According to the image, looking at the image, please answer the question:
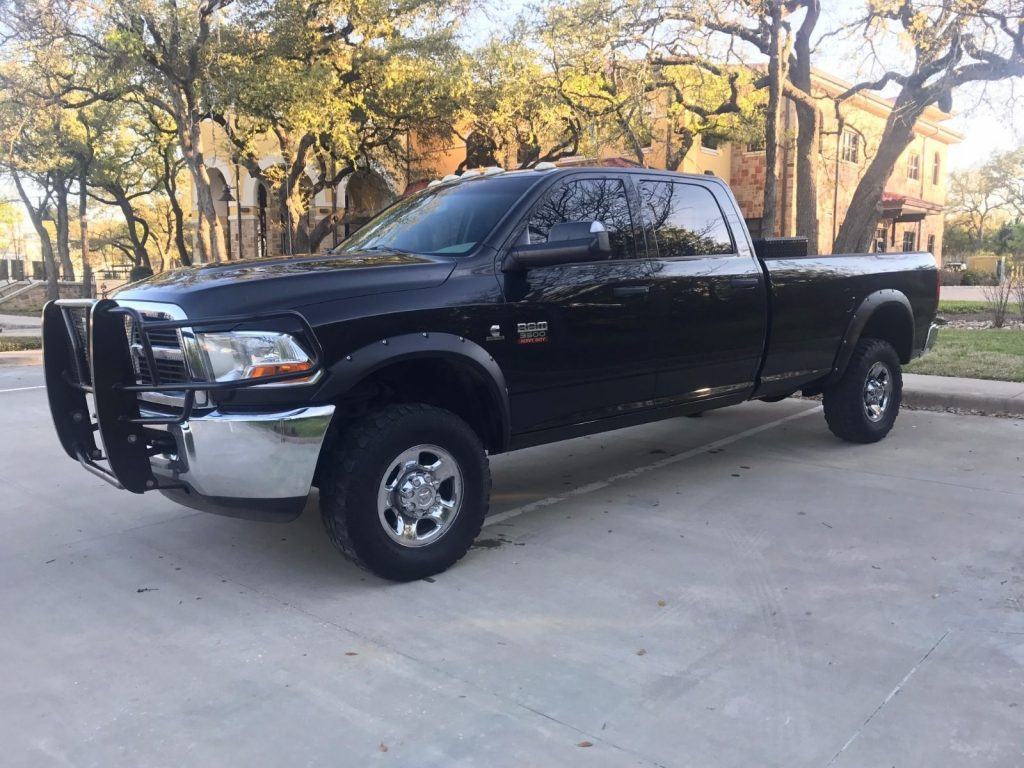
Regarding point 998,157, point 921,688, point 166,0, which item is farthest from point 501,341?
point 998,157

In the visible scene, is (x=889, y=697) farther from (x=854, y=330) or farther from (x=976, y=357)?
(x=976, y=357)

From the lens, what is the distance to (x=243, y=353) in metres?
3.57

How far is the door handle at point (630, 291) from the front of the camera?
15.9 feet

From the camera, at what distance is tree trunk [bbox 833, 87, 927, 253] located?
13.6m

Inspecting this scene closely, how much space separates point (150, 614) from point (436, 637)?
133 cm

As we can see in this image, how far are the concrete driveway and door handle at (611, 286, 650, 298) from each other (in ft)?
4.39

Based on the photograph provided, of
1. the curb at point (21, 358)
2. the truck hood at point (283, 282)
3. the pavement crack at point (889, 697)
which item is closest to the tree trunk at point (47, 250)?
the curb at point (21, 358)

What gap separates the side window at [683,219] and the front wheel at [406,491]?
1.97 metres

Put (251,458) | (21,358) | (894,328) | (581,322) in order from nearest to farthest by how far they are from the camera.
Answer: (251,458) → (581,322) → (894,328) → (21,358)

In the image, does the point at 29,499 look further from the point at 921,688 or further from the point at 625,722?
the point at 921,688

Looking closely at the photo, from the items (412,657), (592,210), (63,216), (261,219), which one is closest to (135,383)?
(412,657)

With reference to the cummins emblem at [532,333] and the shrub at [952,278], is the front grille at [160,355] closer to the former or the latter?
the cummins emblem at [532,333]

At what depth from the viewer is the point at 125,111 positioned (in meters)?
28.0

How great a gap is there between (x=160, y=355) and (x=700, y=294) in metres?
3.22
